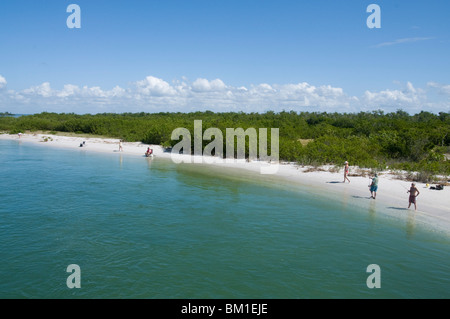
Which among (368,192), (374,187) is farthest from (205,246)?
(368,192)

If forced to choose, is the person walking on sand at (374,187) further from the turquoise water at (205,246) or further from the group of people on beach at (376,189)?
the turquoise water at (205,246)

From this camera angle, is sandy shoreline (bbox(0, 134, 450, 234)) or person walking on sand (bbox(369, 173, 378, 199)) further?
person walking on sand (bbox(369, 173, 378, 199))

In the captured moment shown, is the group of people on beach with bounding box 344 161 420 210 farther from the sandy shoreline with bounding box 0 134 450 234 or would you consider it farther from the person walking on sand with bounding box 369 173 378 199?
the sandy shoreline with bounding box 0 134 450 234

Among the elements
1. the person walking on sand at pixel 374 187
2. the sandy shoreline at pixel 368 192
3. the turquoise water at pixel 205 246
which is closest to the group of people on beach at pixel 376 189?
the person walking on sand at pixel 374 187

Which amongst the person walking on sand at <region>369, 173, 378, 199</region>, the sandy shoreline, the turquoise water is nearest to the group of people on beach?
the person walking on sand at <region>369, 173, 378, 199</region>

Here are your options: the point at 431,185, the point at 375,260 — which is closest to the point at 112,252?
the point at 375,260

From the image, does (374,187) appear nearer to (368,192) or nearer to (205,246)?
(368,192)

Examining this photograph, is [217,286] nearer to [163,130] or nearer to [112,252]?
[112,252]

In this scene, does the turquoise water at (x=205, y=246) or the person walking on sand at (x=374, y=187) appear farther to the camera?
the person walking on sand at (x=374, y=187)
